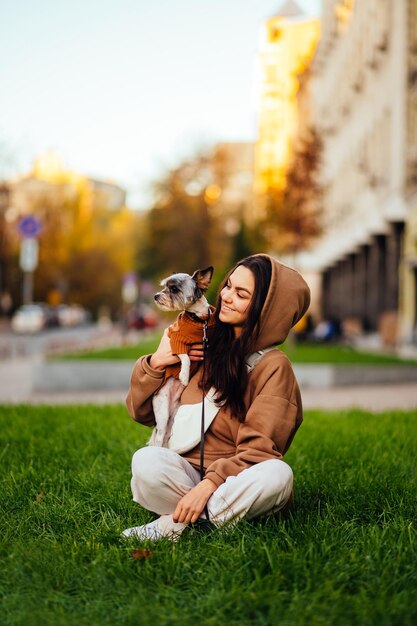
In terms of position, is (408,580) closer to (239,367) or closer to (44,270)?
(239,367)

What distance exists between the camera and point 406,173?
3388cm

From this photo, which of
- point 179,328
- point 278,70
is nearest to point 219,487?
point 179,328

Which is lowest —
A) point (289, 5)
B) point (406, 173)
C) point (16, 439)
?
point (16, 439)

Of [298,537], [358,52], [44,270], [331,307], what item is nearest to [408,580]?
[298,537]

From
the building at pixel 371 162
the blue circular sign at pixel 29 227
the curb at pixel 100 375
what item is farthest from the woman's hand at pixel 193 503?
the building at pixel 371 162

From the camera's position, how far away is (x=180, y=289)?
14.9 feet

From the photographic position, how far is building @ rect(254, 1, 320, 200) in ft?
309

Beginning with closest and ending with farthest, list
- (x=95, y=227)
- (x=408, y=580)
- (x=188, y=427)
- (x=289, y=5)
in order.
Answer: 1. (x=408, y=580)
2. (x=188, y=427)
3. (x=95, y=227)
4. (x=289, y=5)

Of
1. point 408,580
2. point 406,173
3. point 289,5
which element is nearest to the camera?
point 408,580

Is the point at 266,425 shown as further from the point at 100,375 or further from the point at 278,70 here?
the point at 278,70

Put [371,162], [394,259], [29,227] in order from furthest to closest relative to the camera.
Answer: [371,162], [394,259], [29,227]

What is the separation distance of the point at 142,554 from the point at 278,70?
9691 cm

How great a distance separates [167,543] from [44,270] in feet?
236

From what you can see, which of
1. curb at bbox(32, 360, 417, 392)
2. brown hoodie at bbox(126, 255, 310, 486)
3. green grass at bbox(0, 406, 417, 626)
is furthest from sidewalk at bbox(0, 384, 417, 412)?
brown hoodie at bbox(126, 255, 310, 486)
